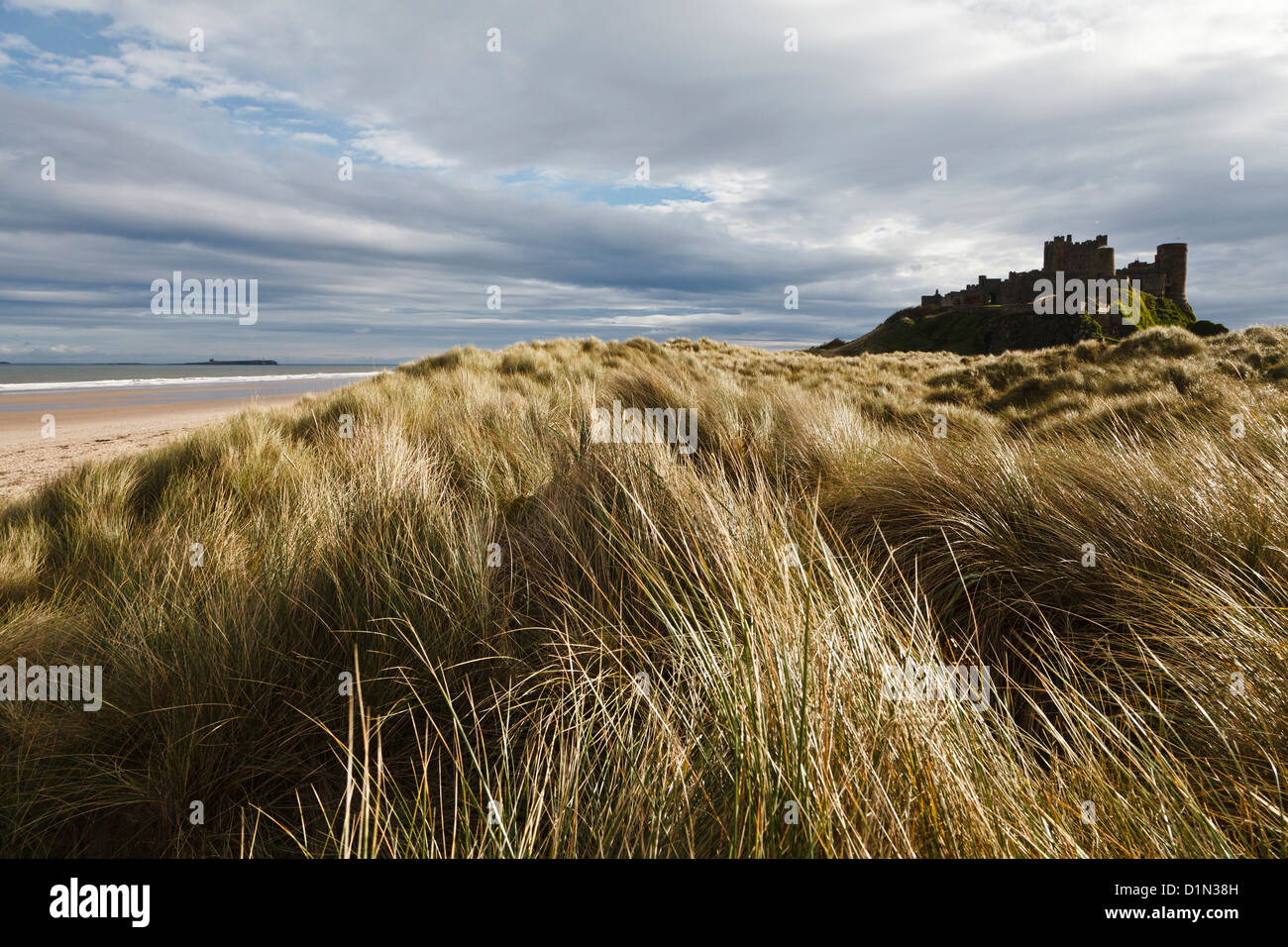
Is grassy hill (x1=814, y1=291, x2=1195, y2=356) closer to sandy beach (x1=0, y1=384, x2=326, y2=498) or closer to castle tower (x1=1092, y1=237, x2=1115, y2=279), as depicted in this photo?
castle tower (x1=1092, y1=237, x2=1115, y2=279)

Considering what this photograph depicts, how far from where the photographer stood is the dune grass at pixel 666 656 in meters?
1.37

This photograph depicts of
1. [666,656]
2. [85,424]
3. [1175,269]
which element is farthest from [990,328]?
[666,656]

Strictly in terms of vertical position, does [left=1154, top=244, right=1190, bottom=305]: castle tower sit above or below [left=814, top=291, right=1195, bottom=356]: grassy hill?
above

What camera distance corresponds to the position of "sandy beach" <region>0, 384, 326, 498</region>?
30.0 feet

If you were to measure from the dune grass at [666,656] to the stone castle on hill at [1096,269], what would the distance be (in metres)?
60.2

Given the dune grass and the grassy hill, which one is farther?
the grassy hill

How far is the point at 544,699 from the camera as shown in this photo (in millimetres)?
1987

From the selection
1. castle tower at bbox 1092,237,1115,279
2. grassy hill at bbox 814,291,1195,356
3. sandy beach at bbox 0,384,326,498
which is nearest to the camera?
sandy beach at bbox 0,384,326,498

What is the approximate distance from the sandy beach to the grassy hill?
40766mm

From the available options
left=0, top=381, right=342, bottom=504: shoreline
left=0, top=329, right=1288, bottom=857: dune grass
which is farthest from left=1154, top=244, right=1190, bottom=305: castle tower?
left=0, top=381, right=342, bottom=504: shoreline

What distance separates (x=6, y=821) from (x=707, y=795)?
2.28 meters

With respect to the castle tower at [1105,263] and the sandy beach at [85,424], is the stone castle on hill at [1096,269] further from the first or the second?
the sandy beach at [85,424]

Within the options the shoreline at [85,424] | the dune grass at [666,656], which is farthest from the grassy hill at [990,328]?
the shoreline at [85,424]

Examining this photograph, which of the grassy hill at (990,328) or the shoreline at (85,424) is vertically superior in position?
the grassy hill at (990,328)
